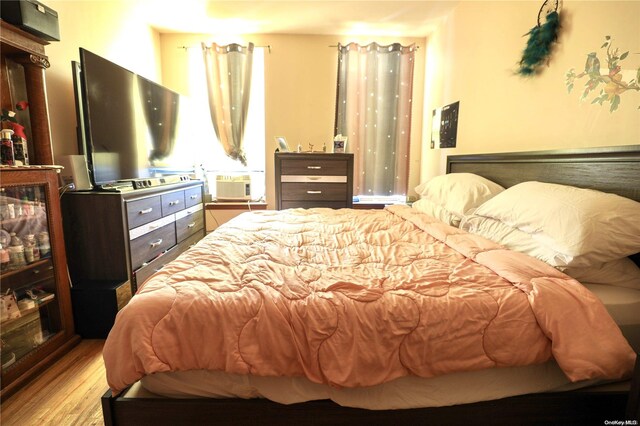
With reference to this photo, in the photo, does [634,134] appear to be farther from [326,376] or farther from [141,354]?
[141,354]

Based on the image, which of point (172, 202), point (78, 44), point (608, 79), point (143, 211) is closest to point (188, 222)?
point (172, 202)

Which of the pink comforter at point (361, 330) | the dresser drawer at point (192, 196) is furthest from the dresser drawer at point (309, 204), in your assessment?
the pink comforter at point (361, 330)

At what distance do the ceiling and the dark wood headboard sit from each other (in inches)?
71.5

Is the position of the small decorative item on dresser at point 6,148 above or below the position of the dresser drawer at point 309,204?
above

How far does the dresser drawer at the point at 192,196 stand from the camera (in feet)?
9.96

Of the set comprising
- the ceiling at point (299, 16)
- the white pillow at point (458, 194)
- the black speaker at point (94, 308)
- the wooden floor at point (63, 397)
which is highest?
the ceiling at point (299, 16)

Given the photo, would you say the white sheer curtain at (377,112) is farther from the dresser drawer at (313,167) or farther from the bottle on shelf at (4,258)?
the bottle on shelf at (4,258)

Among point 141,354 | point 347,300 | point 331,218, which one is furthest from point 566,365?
point 331,218

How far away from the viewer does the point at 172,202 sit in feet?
8.90

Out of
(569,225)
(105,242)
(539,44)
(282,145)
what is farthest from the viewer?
(282,145)

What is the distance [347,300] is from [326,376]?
227 millimetres

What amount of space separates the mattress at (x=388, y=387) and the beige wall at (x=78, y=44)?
203cm

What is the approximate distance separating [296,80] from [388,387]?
A: 3511 millimetres

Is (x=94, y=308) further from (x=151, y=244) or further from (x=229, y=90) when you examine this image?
(x=229, y=90)
